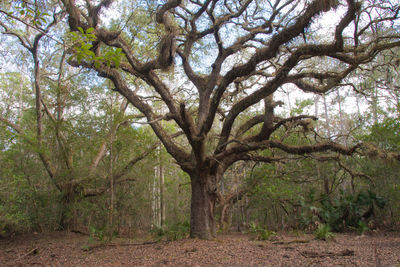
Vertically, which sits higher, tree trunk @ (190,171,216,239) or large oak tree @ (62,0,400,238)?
large oak tree @ (62,0,400,238)

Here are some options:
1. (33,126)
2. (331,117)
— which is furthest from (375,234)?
(331,117)

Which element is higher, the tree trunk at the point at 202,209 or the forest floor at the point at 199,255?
the tree trunk at the point at 202,209

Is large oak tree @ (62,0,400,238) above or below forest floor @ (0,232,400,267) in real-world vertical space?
above

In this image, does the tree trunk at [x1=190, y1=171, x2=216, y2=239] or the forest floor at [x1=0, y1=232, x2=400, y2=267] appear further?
the tree trunk at [x1=190, y1=171, x2=216, y2=239]

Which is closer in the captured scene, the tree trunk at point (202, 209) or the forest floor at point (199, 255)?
the forest floor at point (199, 255)

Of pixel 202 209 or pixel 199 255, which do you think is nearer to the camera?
pixel 199 255

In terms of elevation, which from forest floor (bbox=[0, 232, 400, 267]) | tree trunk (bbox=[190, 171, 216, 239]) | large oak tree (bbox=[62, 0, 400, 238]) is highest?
large oak tree (bbox=[62, 0, 400, 238])

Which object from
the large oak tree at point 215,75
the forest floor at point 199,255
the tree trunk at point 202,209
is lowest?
the forest floor at point 199,255

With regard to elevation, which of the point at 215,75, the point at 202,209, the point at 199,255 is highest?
the point at 215,75

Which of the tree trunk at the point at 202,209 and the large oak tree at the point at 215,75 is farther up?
the large oak tree at the point at 215,75

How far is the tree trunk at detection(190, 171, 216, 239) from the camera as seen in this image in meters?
7.14

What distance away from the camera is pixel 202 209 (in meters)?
7.22

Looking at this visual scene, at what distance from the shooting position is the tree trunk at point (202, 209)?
7.14m

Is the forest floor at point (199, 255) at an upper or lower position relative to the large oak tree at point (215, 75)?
lower
